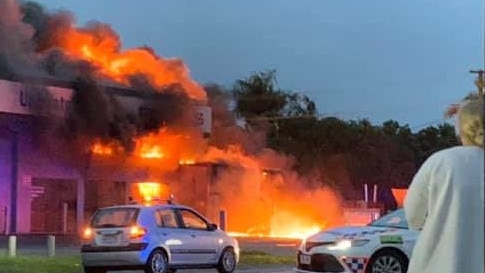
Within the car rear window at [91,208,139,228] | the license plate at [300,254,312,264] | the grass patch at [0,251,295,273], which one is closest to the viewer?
the license plate at [300,254,312,264]

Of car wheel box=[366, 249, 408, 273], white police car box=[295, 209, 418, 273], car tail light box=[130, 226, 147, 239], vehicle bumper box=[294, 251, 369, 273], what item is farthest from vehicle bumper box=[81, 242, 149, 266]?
car wheel box=[366, 249, 408, 273]

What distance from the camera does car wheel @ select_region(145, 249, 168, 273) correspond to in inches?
802

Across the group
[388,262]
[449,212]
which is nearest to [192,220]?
[388,262]

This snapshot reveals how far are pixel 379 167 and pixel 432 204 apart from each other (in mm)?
58565

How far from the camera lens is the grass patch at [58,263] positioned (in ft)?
74.4

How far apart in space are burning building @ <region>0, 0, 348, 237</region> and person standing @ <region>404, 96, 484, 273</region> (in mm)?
37682

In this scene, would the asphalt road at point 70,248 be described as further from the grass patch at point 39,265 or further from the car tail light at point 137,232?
the car tail light at point 137,232

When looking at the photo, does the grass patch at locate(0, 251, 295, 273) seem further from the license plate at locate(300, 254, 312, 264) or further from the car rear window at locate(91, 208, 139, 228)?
the license plate at locate(300, 254, 312, 264)

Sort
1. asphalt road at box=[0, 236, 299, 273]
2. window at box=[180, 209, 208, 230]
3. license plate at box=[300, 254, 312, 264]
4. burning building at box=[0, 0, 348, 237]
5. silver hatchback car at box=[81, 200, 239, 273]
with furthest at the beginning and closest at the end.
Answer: burning building at box=[0, 0, 348, 237]
asphalt road at box=[0, 236, 299, 273]
window at box=[180, 209, 208, 230]
silver hatchback car at box=[81, 200, 239, 273]
license plate at box=[300, 254, 312, 264]

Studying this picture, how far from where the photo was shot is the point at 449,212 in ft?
17.3

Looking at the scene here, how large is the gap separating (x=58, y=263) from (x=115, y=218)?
3.98 metres

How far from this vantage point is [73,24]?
183 ft

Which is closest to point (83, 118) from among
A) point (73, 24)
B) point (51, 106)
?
point (51, 106)

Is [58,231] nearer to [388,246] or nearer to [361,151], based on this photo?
[361,151]
